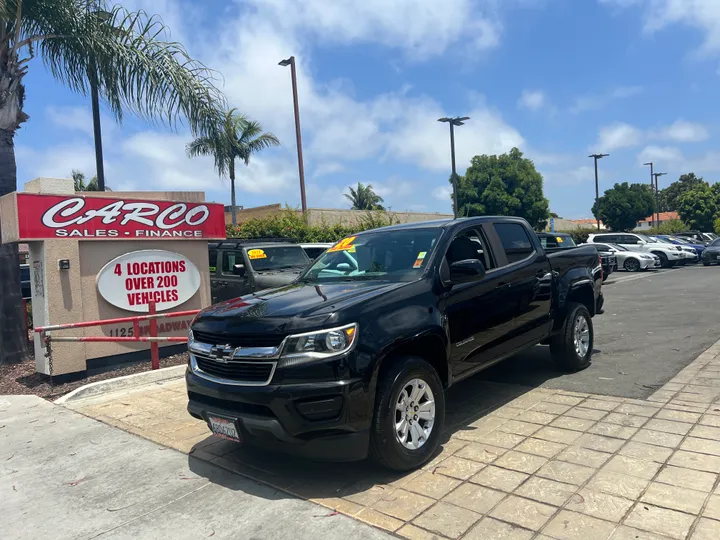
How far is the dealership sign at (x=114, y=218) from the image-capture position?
740 cm

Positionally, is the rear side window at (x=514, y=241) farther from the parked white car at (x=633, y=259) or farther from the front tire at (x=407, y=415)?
the parked white car at (x=633, y=259)

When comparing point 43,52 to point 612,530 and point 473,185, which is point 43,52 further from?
point 473,185

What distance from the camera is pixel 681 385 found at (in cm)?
592

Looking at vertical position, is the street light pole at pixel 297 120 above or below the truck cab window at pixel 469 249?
above

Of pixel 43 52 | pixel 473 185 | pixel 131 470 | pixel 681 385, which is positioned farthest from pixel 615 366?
pixel 473 185

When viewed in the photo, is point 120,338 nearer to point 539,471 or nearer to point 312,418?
point 312,418

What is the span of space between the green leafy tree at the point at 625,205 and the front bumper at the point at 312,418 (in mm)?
47788

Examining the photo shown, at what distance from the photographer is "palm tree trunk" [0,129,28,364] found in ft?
27.3

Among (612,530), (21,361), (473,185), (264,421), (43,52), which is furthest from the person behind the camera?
(473,185)

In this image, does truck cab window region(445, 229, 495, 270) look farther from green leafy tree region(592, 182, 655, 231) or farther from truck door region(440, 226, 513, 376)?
green leafy tree region(592, 182, 655, 231)

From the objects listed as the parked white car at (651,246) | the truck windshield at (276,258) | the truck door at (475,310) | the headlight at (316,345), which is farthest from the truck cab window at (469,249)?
the parked white car at (651,246)

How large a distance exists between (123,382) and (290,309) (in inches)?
175

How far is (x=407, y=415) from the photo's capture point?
4.08m

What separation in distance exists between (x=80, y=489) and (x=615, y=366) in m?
5.94
